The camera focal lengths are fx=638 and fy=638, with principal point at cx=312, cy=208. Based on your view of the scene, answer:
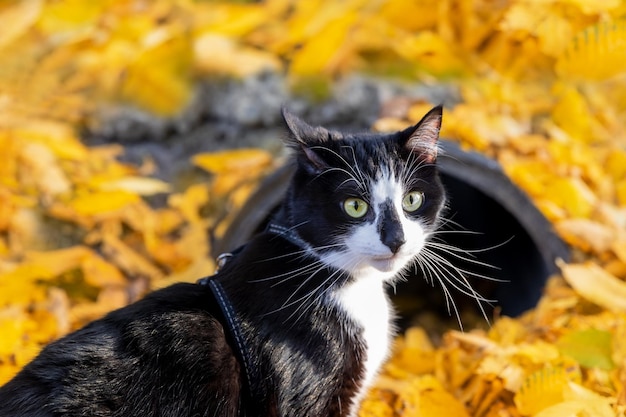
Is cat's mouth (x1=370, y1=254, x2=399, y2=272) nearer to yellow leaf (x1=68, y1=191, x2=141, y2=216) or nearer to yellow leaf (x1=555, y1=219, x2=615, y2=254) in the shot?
yellow leaf (x1=555, y1=219, x2=615, y2=254)

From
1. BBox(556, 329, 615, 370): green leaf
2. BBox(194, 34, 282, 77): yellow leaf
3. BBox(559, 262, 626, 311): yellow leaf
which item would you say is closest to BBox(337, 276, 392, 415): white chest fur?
BBox(556, 329, 615, 370): green leaf

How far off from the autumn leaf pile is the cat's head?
66 cm

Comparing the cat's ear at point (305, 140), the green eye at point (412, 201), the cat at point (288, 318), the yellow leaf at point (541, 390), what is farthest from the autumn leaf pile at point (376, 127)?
the cat's ear at point (305, 140)

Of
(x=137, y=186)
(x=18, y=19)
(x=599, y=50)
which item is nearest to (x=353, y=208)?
(x=599, y=50)

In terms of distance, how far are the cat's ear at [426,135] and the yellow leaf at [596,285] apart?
2.97 feet

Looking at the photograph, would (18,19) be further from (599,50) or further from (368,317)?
(599,50)

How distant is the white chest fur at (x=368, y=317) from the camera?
1696mm

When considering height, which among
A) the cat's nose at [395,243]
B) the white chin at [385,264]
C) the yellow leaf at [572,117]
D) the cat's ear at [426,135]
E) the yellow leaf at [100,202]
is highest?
the cat's ear at [426,135]

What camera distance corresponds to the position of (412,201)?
67.6 inches

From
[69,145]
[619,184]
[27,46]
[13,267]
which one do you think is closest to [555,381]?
[619,184]

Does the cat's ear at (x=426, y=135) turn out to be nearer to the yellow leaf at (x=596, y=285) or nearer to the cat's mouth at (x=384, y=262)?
the cat's mouth at (x=384, y=262)

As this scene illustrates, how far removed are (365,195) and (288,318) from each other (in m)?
0.37

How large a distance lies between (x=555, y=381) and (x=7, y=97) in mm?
2780

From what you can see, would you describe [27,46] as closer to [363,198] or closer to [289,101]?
[289,101]
